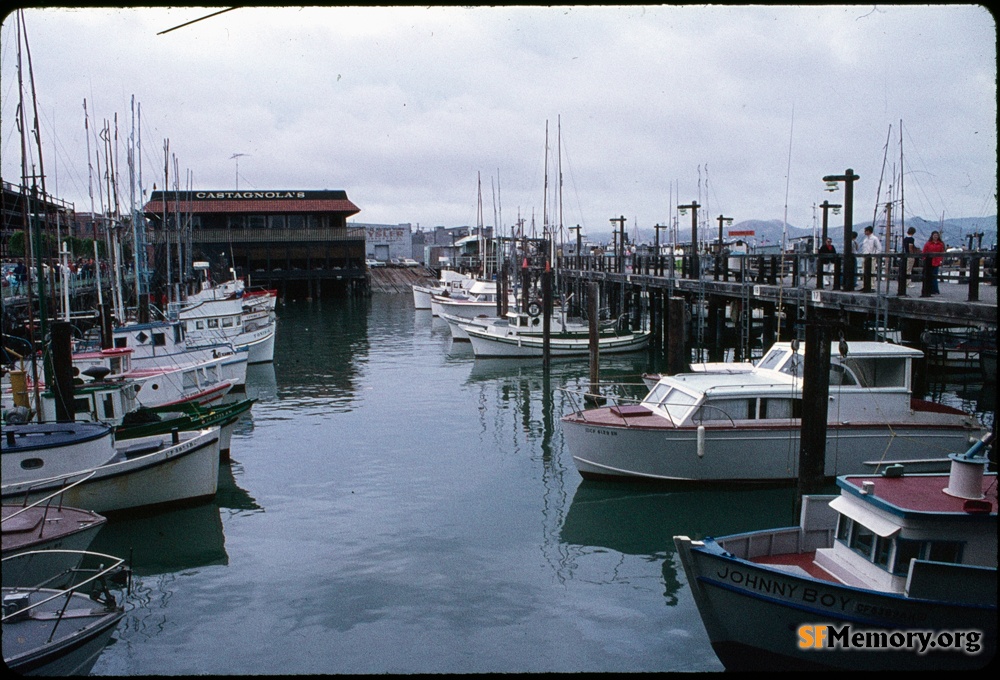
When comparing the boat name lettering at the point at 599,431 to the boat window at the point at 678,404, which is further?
the boat name lettering at the point at 599,431

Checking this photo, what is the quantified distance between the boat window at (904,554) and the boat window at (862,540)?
18.7 inches

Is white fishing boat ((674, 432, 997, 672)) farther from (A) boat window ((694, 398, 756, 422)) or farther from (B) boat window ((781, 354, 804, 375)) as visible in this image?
(B) boat window ((781, 354, 804, 375))

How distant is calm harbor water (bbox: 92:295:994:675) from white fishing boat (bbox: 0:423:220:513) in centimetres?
60

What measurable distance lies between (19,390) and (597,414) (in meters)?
14.3

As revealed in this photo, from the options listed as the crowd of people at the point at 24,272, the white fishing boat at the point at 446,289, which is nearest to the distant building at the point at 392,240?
the white fishing boat at the point at 446,289

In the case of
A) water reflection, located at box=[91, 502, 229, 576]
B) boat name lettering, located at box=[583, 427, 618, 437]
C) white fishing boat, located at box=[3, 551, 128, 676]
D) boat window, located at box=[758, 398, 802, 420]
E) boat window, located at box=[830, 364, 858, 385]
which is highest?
boat window, located at box=[830, 364, 858, 385]

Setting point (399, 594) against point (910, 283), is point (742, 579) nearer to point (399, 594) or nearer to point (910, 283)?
point (399, 594)

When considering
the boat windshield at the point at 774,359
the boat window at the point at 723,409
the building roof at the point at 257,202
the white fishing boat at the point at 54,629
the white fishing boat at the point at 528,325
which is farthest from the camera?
the building roof at the point at 257,202

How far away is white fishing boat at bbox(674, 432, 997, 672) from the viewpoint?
9320 mm

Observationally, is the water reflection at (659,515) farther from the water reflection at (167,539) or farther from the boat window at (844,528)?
the water reflection at (167,539)

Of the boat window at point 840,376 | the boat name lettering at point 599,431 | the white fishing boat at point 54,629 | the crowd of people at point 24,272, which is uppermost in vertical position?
the crowd of people at point 24,272

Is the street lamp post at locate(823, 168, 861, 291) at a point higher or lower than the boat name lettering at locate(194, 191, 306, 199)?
lower

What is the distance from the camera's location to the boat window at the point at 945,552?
32.1 feet

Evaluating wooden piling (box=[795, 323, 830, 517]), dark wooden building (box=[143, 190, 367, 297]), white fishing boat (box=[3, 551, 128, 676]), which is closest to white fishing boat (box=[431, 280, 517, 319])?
dark wooden building (box=[143, 190, 367, 297])
